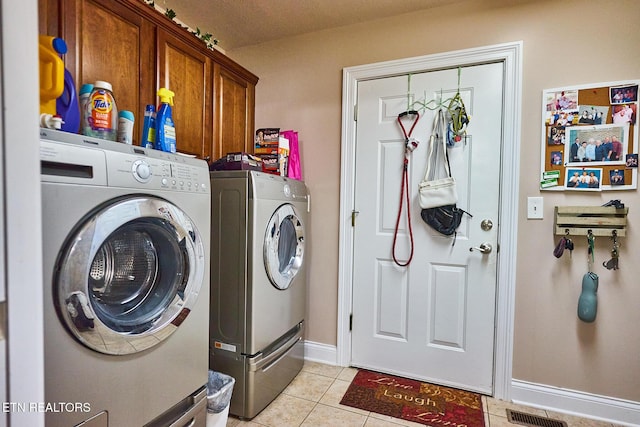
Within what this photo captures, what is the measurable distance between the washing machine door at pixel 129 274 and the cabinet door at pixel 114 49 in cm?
72

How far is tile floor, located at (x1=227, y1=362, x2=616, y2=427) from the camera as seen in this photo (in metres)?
1.58

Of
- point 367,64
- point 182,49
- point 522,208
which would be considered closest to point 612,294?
point 522,208

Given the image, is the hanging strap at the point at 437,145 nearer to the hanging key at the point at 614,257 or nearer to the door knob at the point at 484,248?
the door knob at the point at 484,248

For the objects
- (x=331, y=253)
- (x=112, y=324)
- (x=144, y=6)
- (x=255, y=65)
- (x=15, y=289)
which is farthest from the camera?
(x=255, y=65)

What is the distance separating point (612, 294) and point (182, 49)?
8.71 feet

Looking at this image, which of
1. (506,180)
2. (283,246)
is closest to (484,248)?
(506,180)

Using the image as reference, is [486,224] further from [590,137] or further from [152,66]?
[152,66]

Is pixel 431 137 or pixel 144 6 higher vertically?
pixel 144 6

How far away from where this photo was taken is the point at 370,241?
2.12 m

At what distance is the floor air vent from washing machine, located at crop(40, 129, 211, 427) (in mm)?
1560

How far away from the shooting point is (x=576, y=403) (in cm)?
168

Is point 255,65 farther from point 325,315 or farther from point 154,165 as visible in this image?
point 325,315

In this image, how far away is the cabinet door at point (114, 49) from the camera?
1.28 metres

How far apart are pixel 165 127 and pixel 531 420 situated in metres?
2.32
